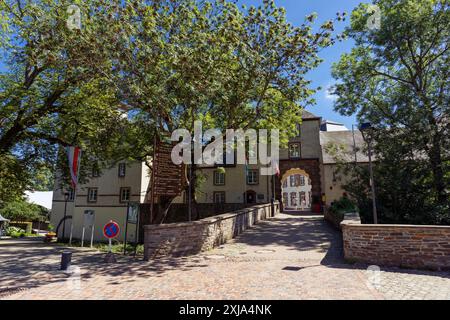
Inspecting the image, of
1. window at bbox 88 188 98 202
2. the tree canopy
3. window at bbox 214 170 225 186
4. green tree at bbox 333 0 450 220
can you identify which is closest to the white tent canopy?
window at bbox 88 188 98 202

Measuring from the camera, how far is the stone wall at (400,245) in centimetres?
734

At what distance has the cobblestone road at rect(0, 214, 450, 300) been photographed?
18.4 ft

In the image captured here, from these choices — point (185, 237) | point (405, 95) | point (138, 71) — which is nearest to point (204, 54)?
point (138, 71)

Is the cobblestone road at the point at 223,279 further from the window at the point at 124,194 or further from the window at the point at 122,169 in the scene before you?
the window at the point at 122,169

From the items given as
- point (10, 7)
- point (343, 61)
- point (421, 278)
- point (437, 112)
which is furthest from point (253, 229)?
point (10, 7)

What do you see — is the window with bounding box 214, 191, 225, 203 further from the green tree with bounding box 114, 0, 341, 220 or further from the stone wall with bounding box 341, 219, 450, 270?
the stone wall with bounding box 341, 219, 450, 270

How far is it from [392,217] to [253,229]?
728 centimetres

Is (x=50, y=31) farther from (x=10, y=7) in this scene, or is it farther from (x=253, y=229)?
(x=253, y=229)

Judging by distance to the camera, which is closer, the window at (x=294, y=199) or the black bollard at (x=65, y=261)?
the black bollard at (x=65, y=261)

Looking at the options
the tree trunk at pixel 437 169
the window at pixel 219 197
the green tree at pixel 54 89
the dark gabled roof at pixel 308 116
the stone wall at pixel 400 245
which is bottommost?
the stone wall at pixel 400 245

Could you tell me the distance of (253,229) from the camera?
54.3 feet

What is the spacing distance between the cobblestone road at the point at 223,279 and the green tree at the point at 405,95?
6.32 metres

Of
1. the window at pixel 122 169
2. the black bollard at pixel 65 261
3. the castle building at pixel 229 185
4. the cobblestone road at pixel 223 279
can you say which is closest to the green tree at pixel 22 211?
the castle building at pixel 229 185

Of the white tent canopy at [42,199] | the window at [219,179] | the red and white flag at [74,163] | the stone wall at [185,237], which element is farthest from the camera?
the white tent canopy at [42,199]
